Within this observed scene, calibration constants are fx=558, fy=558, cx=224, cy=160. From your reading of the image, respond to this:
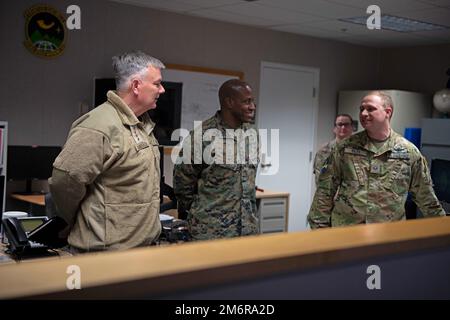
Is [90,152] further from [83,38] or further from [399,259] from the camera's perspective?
[83,38]

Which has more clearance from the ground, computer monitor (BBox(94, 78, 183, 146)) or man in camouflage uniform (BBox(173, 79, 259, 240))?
computer monitor (BBox(94, 78, 183, 146))

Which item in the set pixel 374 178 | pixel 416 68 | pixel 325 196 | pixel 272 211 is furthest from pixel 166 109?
pixel 416 68

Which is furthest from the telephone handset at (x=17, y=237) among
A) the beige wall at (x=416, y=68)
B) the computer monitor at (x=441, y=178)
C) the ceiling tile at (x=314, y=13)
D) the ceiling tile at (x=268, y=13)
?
the beige wall at (x=416, y=68)

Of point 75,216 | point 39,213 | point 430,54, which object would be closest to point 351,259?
point 75,216

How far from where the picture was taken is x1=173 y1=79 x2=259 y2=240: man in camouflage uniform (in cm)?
279

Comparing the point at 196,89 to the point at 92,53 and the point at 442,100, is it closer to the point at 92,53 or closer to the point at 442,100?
the point at 92,53

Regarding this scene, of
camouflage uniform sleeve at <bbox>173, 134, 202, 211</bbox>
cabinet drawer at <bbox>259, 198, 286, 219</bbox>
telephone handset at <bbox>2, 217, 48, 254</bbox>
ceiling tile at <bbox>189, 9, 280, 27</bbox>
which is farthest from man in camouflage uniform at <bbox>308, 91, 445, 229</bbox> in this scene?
ceiling tile at <bbox>189, 9, 280, 27</bbox>

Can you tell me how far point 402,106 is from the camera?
20.9 feet

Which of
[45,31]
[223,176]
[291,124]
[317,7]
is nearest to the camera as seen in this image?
[223,176]

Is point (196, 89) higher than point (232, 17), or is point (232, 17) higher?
point (232, 17)

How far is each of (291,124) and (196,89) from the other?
143 centimetres

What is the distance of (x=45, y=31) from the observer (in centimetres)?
452

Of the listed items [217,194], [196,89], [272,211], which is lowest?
[272,211]

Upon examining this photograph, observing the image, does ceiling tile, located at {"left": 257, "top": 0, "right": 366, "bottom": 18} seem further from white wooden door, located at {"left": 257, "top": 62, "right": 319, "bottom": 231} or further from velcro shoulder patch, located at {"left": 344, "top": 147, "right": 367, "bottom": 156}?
velcro shoulder patch, located at {"left": 344, "top": 147, "right": 367, "bottom": 156}
